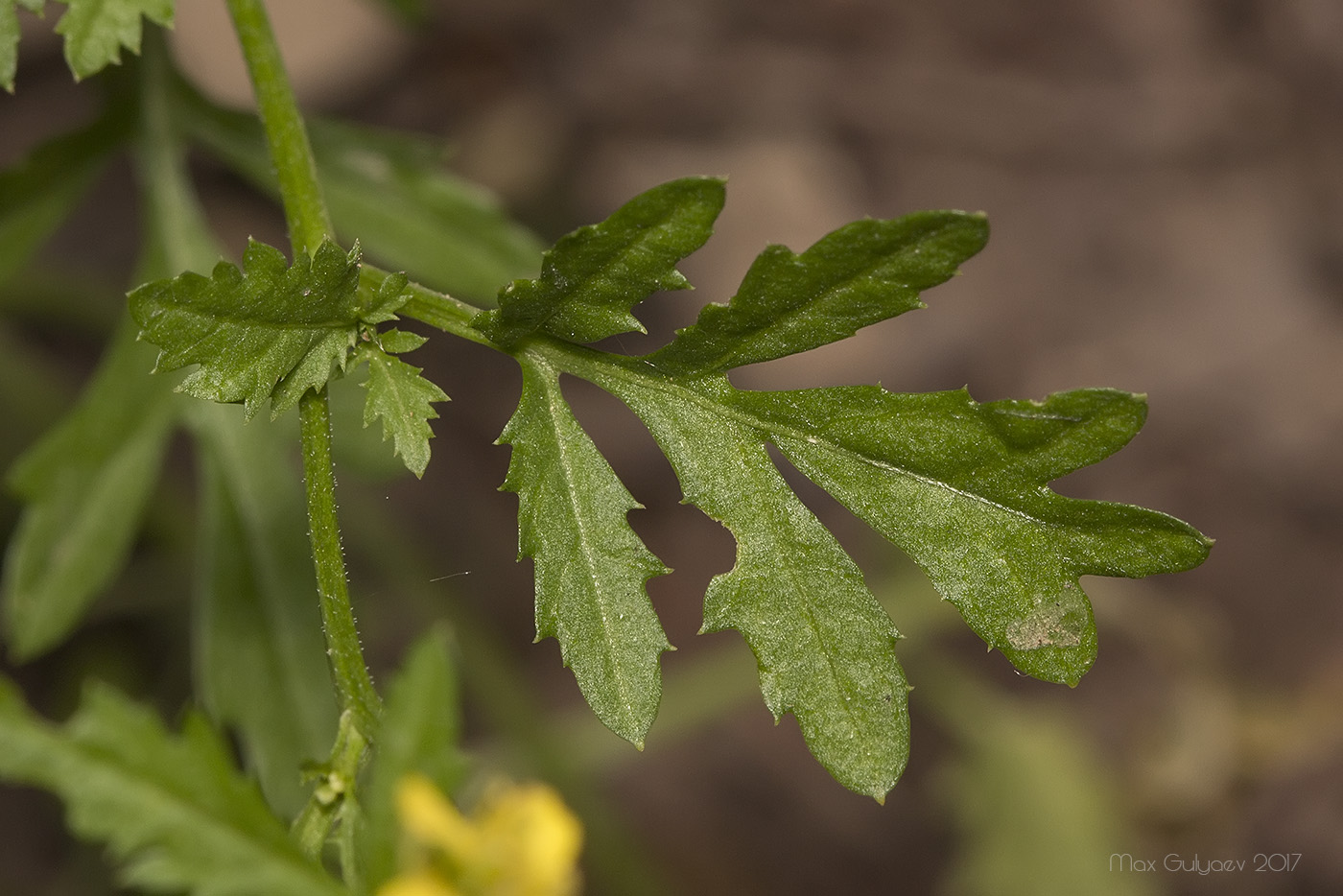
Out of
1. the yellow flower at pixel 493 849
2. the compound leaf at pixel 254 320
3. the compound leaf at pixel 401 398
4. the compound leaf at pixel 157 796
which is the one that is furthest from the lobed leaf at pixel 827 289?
the compound leaf at pixel 157 796

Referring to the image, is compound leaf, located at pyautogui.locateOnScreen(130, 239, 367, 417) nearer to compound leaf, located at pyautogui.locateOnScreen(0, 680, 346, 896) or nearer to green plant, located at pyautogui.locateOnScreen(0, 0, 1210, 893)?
green plant, located at pyautogui.locateOnScreen(0, 0, 1210, 893)

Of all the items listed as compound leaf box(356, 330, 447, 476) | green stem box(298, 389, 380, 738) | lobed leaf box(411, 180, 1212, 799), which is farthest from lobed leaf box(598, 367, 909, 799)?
green stem box(298, 389, 380, 738)

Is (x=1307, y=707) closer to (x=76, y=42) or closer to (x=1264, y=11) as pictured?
(x=1264, y=11)

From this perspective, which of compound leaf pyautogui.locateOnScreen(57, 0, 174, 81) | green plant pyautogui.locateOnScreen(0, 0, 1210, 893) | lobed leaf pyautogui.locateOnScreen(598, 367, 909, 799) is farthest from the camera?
compound leaf pyautogui.locateOnScreen(57, 0, 174, 81)

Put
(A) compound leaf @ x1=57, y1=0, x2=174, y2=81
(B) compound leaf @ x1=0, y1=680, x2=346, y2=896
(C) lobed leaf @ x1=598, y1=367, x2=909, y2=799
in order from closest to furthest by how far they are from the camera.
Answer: (B) compound leaf @ x1=0, y1=680, x2=346, y2=896 < (C) lobed leaf @ x1=598, y1=367, x2=909, y2=799 < (A) compound leaf @ x1=57, y1=0, x2=174, y2=81

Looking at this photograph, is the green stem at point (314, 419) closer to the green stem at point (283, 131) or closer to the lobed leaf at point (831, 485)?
the green stem at point (283, 131)

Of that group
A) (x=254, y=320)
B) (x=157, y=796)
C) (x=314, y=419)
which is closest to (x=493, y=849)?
(x=157, y=796)

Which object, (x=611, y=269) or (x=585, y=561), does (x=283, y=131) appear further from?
(x=585, y=561)
